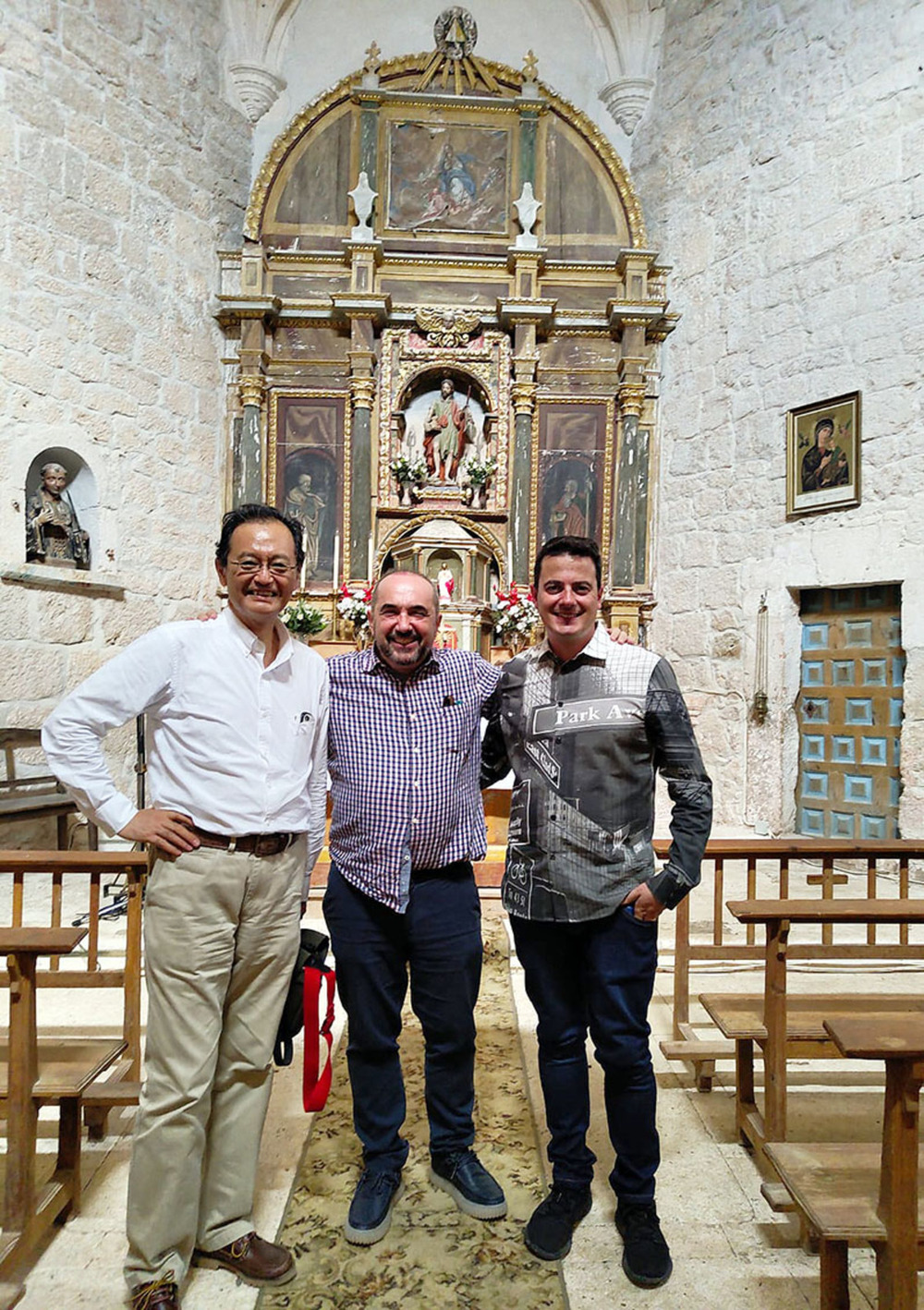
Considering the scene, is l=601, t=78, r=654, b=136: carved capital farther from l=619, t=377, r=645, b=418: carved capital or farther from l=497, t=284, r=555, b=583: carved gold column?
l=619, t=377, r=645, b=418: carved capital

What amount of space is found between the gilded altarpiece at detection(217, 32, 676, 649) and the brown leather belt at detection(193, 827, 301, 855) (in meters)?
6.01

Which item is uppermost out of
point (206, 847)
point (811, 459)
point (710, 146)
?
point (710, 146)

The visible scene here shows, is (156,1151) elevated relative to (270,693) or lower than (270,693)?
lower

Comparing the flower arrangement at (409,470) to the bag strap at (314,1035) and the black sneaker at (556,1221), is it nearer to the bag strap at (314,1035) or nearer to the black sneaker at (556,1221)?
the bag strap at (314,1035)

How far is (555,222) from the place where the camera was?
8086 mm

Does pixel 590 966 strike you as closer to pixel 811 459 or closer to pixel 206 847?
pixel 206 847

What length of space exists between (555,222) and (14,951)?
8416 mm

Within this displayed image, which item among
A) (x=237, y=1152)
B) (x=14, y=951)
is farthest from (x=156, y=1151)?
(x=14, y=951)

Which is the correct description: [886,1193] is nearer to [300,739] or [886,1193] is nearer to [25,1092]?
[300,739]

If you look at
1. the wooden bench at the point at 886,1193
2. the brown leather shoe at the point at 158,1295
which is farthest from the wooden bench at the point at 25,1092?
the wooden bench at the point at 886,1193

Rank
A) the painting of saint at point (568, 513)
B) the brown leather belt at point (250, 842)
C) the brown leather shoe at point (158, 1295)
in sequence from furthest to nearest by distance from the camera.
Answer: the painting of saint at point (568, 513), the brown leather belt at point (250, 842), the brown leather shoe at point (158, 1295)

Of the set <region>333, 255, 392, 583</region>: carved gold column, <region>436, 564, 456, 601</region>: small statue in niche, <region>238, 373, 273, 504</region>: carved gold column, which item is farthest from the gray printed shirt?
<region>238, 373, 273, 504</region>: carved gold column

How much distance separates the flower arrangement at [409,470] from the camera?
7.75 m

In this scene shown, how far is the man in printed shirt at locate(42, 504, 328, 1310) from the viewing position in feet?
5.35
